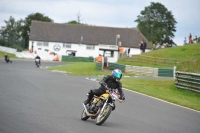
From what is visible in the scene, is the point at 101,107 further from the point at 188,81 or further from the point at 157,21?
the point at 157,21

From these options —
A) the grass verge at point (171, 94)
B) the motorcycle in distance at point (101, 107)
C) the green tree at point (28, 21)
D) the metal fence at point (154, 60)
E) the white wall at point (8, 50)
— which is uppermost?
the green tree at point (28, 21)

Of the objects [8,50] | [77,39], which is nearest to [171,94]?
[8,50]

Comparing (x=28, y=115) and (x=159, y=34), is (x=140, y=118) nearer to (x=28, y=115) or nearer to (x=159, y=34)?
(x=28, y=115)

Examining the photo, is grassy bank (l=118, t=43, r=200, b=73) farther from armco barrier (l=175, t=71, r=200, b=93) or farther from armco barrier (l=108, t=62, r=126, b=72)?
armco barrier (l=175, t=71, r=200, b=93)

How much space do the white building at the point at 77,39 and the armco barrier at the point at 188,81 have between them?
2566 inches

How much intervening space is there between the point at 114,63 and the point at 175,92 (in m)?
19.2

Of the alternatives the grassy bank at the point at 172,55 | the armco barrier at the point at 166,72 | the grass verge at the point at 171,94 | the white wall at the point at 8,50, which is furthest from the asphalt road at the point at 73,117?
the white wall at the point at 8,50

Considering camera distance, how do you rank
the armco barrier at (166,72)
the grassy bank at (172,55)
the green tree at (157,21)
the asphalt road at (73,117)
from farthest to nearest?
A: the green tree at (157,21), the grassy bank at (172,55), the armco barrier at (166,72), the asphalt road at (73,117)

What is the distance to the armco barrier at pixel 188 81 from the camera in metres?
26.9

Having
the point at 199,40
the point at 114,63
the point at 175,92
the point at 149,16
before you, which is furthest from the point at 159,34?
the point at 175,92

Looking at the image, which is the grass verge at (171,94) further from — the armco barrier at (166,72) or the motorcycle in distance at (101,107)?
the armco barrier at (166,72)

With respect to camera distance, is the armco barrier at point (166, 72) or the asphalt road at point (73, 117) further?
the armco barrier at point (166, 72)

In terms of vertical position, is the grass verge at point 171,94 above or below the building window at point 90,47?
below

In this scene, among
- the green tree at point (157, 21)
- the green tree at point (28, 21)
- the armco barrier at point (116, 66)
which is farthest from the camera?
the green tree at point (28, 21)
